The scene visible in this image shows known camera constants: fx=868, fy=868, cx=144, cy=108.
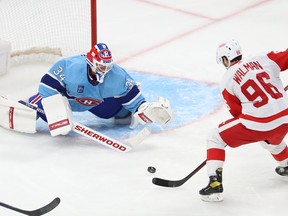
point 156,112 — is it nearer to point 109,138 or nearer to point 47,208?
point 109,138

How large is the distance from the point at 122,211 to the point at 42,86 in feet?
3.01

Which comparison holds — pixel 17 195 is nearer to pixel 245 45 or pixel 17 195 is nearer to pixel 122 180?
pixel 122 180

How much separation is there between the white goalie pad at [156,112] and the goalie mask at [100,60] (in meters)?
0.25

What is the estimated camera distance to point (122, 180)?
3633 millimetres

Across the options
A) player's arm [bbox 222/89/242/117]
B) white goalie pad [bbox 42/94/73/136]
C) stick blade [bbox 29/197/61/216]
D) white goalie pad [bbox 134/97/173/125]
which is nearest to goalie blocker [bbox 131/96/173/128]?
white goalie pad [bbox 134/97/173/125]

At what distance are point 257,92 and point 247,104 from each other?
0.22 feet

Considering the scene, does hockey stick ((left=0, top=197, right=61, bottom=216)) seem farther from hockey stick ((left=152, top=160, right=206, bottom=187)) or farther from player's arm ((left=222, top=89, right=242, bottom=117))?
player's arm ((left=222, top=89, right=242, bottom=117))

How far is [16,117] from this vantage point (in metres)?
4.08

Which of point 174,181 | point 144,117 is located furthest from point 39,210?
point 144,117

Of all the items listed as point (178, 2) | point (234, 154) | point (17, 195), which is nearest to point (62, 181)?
point (17, 195)

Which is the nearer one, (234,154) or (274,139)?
(274,139)

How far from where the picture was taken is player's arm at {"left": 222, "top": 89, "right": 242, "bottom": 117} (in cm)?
336

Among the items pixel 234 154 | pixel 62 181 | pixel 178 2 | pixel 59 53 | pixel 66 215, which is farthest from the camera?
pixel 178 2

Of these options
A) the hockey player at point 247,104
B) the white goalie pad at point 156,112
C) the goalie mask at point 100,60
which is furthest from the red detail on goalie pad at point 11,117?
the hockey player at point 247,104
